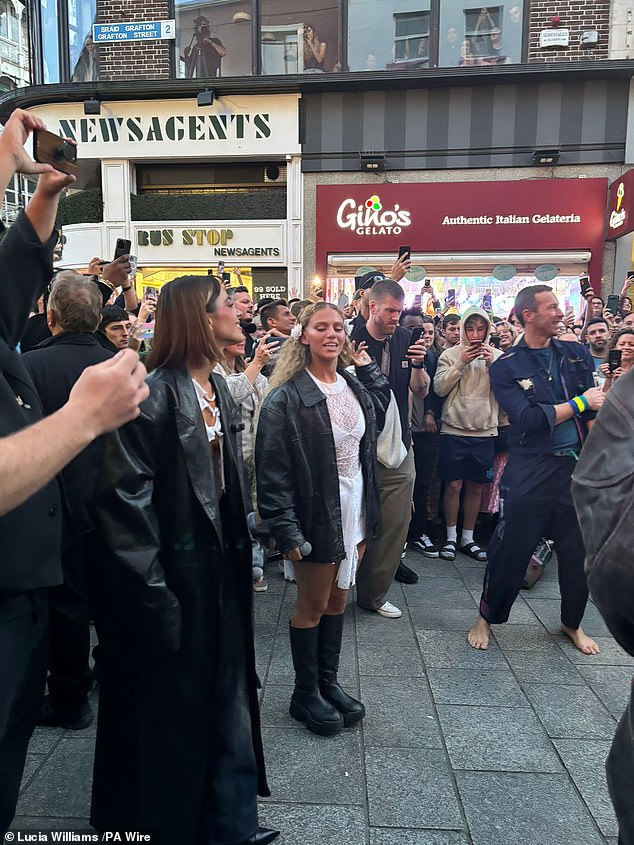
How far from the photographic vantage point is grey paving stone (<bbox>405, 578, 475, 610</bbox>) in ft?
14.8

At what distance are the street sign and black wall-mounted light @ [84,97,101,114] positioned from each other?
135cm

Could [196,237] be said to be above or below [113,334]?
above

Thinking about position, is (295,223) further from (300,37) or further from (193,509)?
(193,509)

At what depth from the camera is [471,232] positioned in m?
12.2

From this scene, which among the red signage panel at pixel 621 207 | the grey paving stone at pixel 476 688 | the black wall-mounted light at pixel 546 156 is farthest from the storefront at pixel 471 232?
the grey paving stone at pixel 476 688

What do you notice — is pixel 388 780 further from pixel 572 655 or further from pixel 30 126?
pixel 30 126

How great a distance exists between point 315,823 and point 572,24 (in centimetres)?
1384

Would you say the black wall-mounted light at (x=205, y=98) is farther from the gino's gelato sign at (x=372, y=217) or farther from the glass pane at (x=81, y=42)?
the gino's gelato sign at (x=372, y=217)

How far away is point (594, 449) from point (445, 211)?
1188 cm

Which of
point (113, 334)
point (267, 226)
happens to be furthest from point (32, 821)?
point (267, 226)

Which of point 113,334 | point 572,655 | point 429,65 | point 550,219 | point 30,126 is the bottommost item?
point 572,655

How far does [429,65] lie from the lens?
39.5 feet

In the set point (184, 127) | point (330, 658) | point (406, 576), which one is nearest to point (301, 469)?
point (330, 658)

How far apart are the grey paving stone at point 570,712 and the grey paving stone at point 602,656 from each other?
0.36 metres
